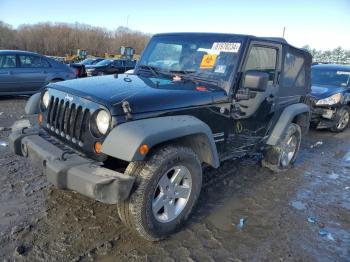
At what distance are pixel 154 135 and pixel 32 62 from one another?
9097mm

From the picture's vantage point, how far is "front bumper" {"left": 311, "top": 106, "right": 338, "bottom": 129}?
8.26m

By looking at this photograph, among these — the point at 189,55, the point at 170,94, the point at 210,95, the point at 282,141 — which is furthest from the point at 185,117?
the point at 282,141

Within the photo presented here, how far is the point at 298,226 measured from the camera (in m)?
3.71

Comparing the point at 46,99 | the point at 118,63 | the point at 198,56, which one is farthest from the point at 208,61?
the point at 118,63

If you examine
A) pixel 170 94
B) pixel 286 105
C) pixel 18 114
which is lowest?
pixel 18 114

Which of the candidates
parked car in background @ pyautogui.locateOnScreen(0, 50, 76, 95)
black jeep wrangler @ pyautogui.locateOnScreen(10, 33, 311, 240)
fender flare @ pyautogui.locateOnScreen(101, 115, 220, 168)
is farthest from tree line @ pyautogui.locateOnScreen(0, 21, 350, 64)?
fender flare @ pyautogui.locateOnScreen(101, 115, 220, 168)

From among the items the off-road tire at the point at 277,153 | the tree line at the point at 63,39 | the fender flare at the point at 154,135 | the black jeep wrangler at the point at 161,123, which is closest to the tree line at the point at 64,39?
the tree line at the point at 63,39

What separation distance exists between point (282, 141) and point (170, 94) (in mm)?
2561

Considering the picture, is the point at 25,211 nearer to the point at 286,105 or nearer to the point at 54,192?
the point at 54,192

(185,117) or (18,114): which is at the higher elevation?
(185,117)

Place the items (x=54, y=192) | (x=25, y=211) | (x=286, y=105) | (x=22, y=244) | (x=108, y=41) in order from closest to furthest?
(x=22, y=244) → (x=25, y=211) → (x=54, y=192) → (x=286, y=105) → (x=108, y=41)

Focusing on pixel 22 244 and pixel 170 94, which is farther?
pixel 170 94

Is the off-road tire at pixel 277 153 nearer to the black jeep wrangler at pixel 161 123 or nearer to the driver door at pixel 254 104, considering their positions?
the black jeep wrangler at pixel 161 123

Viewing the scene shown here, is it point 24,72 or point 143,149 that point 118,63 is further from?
point 143,149
